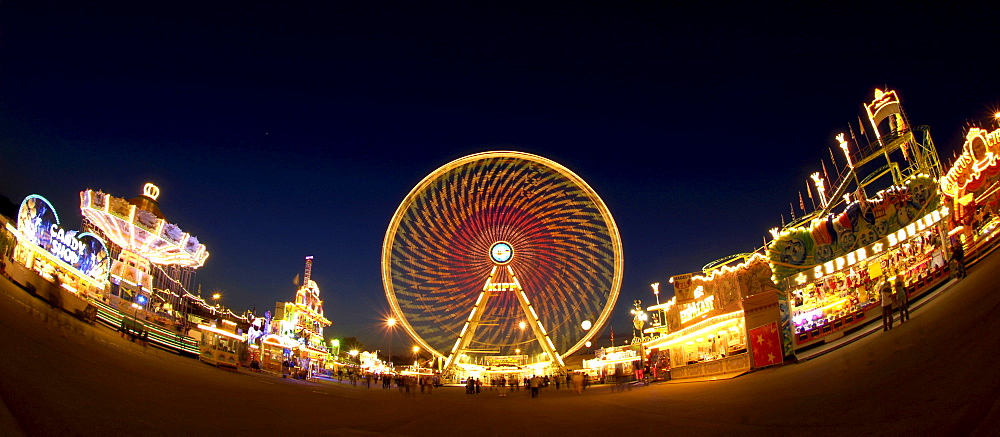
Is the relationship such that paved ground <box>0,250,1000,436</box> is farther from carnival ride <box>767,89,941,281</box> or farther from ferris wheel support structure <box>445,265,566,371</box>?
ferris wheel support structure <box>445,265,566,371</box>

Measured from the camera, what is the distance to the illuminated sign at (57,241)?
23891 mm

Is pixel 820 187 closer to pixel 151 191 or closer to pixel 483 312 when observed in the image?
pixel 483 312

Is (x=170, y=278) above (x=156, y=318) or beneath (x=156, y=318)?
above

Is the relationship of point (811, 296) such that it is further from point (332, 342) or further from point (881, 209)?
point (332, 342)

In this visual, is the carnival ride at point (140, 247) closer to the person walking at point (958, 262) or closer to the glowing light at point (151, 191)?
the glowing light at point (151, 191)

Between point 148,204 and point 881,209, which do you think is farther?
point 148,204

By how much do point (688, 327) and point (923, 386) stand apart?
2100cm

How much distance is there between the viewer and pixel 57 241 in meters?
26.2

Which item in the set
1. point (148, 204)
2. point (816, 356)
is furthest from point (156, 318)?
point (816, 356)

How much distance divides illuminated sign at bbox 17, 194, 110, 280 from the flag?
1299 inches

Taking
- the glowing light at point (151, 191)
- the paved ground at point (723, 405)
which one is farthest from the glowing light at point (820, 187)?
the glowing light at point (151, 191)

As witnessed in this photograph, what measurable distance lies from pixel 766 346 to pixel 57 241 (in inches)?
1376

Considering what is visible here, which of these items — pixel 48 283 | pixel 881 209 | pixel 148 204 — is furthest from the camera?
pixel 148 204

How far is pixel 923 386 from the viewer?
4641 mm
